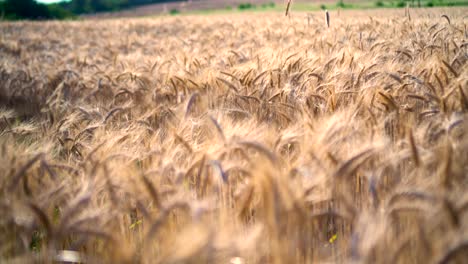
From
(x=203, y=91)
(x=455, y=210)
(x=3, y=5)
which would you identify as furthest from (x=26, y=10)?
(x=455, y=210)

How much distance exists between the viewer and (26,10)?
43719mm

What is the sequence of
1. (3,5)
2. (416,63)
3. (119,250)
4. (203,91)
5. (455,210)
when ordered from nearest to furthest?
(455,210) → (119,250) → (416,63) → (203,91) → (3,5)

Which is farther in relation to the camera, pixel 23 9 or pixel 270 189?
pixel 23 9

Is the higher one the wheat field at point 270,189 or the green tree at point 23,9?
the green tree at point 23,9

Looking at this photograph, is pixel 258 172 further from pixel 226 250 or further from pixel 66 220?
pixel 66 220

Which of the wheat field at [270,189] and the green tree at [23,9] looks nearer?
the wheat field at [270,189]

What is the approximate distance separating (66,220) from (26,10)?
50.0m

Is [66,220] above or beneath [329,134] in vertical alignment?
beneath

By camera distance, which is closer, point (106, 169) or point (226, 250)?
point (226, 250)

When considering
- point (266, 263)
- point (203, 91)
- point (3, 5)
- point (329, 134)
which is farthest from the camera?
point (3, 5)

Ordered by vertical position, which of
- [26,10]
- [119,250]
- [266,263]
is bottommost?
[266,263]

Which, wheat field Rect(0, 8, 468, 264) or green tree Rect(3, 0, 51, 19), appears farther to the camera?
green tree Rect(3, 0, 51, 19)

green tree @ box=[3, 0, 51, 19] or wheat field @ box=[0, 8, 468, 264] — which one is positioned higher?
green tree @ box=[3, 0, 51, 19]

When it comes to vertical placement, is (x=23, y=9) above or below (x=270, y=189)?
above
